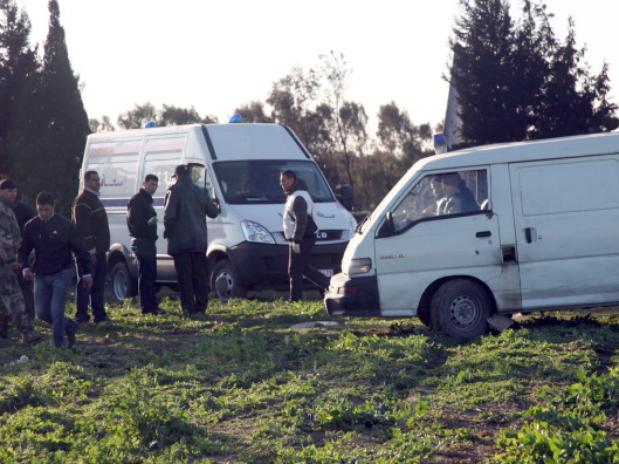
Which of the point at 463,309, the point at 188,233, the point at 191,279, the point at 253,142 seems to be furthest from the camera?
the point at 253,142

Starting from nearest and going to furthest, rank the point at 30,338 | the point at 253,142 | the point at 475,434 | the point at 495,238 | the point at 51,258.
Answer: the point at 475,434 < the point at 495,238 < the point at 51,258 < the point at 30,338 < the point at 253,142

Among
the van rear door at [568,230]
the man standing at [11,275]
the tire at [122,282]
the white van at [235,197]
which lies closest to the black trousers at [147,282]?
the white van at [235,197]

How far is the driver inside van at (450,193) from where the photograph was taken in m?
11.8

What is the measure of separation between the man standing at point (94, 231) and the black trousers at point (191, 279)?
975 mm

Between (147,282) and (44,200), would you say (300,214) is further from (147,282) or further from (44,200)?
(44,200)

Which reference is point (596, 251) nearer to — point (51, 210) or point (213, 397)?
point (213, 397)

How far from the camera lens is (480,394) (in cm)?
875

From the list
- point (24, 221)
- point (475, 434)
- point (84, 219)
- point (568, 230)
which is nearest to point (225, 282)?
point (84, 219)

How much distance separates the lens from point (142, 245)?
15555 mm

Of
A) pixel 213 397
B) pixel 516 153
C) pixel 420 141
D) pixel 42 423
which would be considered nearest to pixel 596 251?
pixel 516 153

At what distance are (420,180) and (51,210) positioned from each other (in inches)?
154

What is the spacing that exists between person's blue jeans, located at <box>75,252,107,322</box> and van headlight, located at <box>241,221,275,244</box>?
7.20 ft

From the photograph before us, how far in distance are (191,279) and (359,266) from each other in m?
3.95

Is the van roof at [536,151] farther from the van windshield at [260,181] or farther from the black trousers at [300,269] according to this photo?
the van windshield at [260,181]
